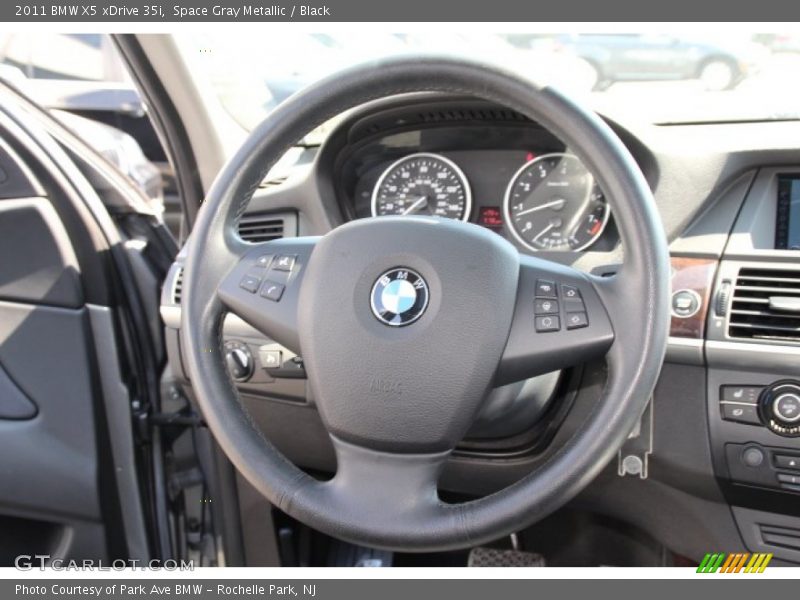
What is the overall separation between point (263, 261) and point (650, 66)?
0.98m

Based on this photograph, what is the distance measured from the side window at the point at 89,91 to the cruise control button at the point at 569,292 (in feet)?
4.09

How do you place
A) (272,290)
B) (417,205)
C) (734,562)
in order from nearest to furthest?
(272,290) < (734,562) < (417,205)

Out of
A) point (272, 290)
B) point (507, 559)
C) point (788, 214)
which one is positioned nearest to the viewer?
point (272, 290)

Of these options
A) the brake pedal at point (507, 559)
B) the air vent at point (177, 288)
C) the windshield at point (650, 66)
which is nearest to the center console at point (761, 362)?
the windshield at point (650, 66)

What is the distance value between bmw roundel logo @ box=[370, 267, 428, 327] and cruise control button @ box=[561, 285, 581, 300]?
187 mm

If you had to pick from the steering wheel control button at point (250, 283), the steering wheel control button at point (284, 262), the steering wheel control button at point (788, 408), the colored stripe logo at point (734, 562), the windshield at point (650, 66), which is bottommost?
the colored stripe logo at point (734, 562)

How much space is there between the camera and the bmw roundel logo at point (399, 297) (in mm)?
1053

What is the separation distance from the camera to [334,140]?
164cm

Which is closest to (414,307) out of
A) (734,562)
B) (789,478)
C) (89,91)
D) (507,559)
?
(789,478)

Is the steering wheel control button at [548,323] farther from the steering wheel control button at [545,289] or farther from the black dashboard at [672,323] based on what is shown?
the black dashboard at [672,323]

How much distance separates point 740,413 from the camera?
132 centimetres

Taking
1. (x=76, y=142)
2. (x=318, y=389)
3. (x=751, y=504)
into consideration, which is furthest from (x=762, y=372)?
(x=76, y=142)

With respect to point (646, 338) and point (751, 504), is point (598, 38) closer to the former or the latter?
point (646, 338)

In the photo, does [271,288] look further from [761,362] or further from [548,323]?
[761,362]
